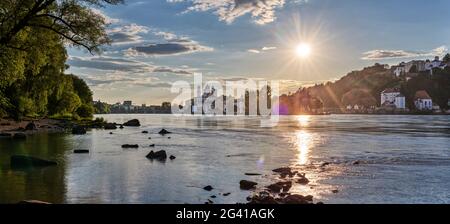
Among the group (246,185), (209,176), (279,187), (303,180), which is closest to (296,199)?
(279,187)

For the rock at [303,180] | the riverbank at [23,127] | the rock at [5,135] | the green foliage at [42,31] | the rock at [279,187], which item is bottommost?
the rock at [303,180]

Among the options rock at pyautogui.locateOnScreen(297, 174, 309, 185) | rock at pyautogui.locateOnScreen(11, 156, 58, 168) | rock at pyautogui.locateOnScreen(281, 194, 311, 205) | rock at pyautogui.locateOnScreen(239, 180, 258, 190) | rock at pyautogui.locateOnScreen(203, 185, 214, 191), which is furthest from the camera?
rock at pyautogui.locateOnScreen(11, 156, 58, 168)

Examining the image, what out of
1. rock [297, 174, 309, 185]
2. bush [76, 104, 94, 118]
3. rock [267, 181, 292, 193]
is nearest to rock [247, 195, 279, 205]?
rock [267, 181, 292, 193]

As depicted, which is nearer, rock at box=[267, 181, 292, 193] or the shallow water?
the shallow water

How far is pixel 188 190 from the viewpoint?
28.3 m

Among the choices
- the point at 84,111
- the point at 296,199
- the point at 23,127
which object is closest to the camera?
the point at 296,199

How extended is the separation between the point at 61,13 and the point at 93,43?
93.0 inches

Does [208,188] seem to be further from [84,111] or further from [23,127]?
[84,111]

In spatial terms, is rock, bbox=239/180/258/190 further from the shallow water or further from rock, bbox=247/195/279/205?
rock, bbox=247/195/279/205

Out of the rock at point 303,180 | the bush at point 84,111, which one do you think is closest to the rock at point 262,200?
the rock at point 303,180

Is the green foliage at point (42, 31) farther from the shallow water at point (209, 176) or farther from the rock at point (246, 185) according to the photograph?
the rock at point (246, 185)
